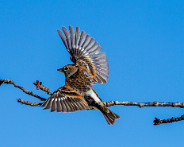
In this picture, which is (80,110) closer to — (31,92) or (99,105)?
(99,105)

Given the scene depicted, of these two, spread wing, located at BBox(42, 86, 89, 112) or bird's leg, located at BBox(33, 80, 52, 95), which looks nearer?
bird's leg, located at BBox(33, 80, 52, 95)

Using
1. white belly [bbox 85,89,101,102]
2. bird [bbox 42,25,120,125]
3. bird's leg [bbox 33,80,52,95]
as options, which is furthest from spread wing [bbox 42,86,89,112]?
Result: bird's leg [bbox 33,80,52,95]

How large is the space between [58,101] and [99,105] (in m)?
0.74

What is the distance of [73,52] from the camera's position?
668 centimetres

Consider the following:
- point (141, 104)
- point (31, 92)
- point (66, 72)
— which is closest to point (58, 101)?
point (66, 72)

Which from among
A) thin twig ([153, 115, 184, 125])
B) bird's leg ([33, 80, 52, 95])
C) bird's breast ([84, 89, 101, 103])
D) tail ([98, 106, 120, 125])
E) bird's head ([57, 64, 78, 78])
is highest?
bird's head ([57, 64, 78, 78])

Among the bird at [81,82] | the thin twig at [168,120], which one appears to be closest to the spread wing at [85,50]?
the bird at [81,82]

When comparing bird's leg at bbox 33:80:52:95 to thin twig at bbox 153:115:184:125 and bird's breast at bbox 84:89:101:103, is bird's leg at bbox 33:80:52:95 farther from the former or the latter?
thin twig at bbox 153:115:184:125

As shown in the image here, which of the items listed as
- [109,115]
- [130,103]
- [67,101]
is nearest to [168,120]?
[130,103]

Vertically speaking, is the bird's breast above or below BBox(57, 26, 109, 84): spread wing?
below

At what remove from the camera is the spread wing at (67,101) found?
13.4ft

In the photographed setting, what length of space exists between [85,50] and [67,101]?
2.56 m

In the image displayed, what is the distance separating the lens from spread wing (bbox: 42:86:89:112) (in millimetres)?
4090

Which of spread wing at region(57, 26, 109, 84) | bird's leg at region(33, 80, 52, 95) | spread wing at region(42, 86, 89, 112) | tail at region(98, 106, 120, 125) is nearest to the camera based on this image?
bird's leg at region(33, 80, 52, 95)
